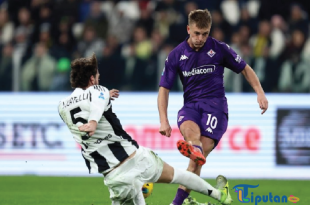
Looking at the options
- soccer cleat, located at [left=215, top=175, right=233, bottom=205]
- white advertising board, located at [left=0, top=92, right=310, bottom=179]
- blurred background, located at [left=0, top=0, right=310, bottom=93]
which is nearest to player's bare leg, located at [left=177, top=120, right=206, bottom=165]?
soccer cleat, located at [left=215, top=175, right=233, bottom=205]

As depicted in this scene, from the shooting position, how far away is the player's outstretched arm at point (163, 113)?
24.8 feet

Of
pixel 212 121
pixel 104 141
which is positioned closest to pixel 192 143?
pixel 212 121

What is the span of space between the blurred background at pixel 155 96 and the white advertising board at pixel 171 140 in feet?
0.06

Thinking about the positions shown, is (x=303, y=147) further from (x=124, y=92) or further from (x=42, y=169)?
(x=42, y=169)

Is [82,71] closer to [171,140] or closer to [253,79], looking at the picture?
[253,79]

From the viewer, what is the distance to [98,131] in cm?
660

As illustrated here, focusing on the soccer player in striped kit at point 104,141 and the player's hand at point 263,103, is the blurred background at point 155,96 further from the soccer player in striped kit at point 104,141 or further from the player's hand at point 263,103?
the soccer player in striped kit at point 104,141

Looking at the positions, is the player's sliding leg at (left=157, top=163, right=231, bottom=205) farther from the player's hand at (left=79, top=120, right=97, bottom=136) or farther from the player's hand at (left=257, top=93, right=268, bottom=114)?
the player's hand at (left=257, top=93, right=268, bottom=114)

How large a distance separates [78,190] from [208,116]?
3.69 m

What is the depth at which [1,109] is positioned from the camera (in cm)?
1380

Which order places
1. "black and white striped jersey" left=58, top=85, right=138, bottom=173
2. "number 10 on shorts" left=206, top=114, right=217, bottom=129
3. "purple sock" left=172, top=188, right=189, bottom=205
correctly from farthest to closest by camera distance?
1. "number 10 on shorts" left=206, top=114, right=217, bottom=129
2. "purple sock" left=172, top=188, right=189, bottom=205
3. "black and white striped jersey" left=58, top=85, right=138, bottom=173


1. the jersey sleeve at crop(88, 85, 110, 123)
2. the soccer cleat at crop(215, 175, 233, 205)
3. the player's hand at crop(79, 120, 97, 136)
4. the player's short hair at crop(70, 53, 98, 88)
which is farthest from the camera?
the soccer cleat at crop(215, 175, 233, 205)

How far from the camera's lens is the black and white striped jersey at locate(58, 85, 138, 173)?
650 centimetres

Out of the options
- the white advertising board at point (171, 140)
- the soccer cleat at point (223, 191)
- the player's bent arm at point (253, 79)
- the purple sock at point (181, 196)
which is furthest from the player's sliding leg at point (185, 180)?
the white advertising board at point (171, 140)
